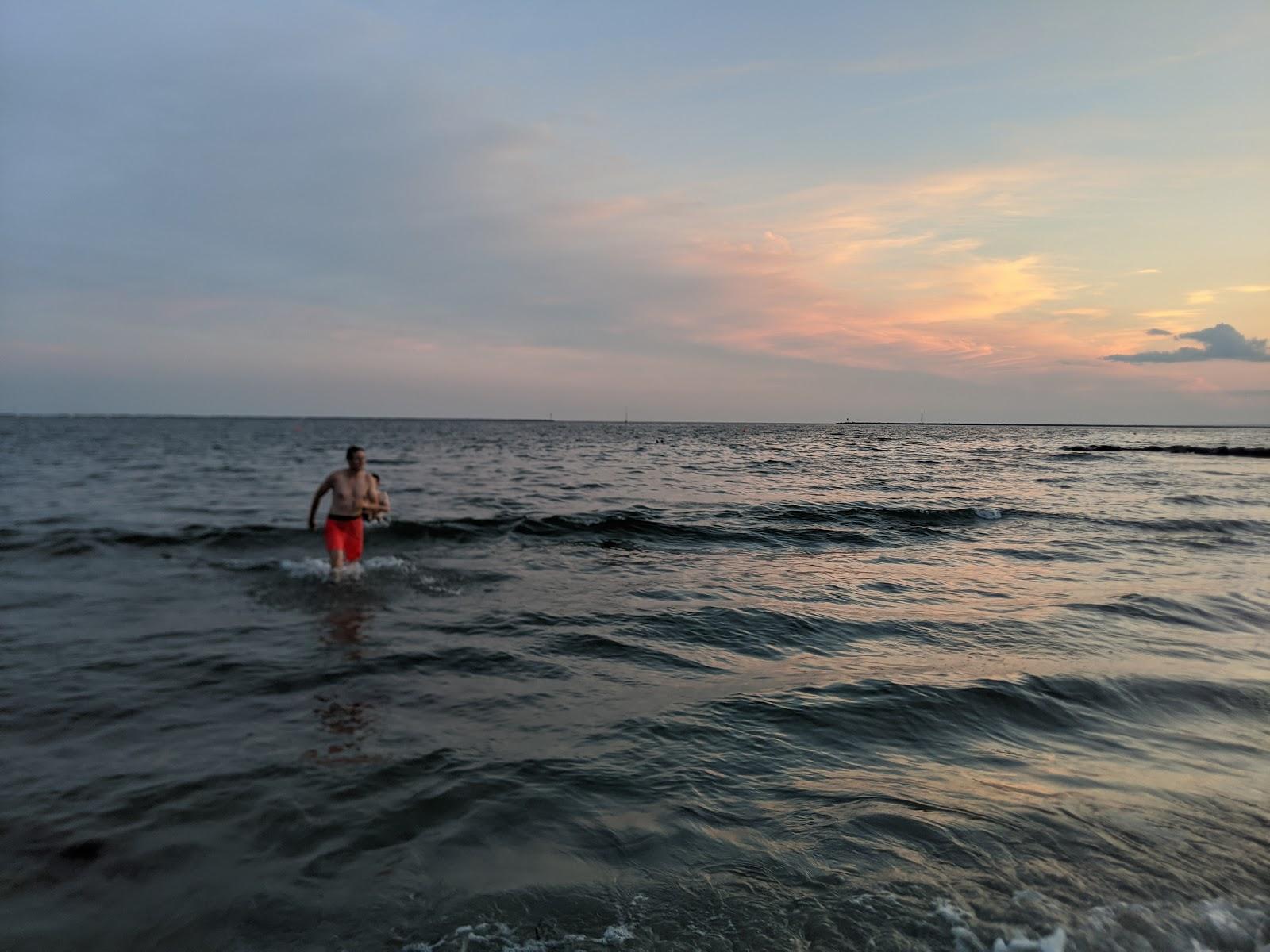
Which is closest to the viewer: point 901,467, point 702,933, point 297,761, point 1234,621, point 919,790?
point 702,933

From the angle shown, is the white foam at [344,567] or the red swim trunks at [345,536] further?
the white foam at [344,567]

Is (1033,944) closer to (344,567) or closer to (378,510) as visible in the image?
(378,510)

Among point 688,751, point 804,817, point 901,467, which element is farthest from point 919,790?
point 901,467

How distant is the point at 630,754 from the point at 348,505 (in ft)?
31.4

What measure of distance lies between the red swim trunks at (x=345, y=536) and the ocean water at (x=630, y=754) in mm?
681

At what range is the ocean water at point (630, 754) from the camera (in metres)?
4.11

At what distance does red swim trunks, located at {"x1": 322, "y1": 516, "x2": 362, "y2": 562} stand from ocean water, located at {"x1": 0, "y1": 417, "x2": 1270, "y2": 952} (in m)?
0.68

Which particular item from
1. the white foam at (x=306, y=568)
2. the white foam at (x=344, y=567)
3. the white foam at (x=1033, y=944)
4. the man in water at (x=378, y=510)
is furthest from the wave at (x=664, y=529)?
the white foam at (x=1033, y=944)

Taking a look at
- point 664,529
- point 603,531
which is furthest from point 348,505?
point 664,529

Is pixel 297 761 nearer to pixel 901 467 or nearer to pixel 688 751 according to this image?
pixel 688 751

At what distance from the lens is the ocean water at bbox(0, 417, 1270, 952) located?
4.11 meters

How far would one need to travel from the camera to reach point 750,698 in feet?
25.4

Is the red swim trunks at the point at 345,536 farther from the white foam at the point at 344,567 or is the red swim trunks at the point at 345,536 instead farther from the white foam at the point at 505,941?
the white foam at the point at 505,941

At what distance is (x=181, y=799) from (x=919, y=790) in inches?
231
